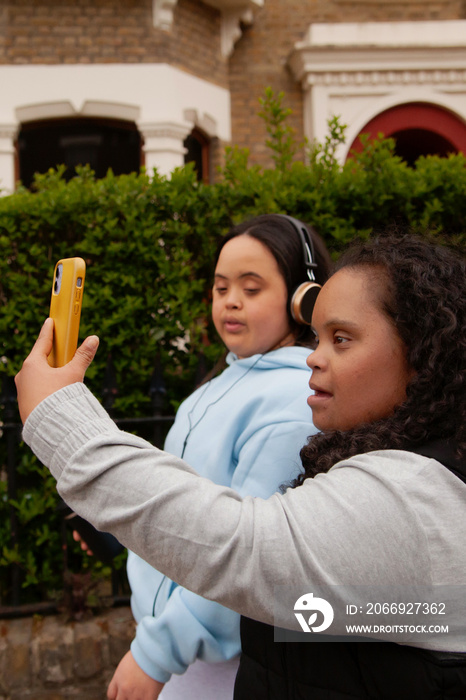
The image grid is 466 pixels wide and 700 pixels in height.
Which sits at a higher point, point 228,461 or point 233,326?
point 233,326

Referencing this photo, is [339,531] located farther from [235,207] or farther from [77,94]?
[77,94]

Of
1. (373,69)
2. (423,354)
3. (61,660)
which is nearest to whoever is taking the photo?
(423,354)

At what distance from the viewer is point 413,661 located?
90cm

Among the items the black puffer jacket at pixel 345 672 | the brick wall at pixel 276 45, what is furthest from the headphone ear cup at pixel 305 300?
the brick wall at pixel 276 45

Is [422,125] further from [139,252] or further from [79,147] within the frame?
[139,252]

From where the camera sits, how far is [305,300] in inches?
66.4

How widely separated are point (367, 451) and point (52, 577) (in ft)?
8.86

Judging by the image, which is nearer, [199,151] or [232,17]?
[232,17]

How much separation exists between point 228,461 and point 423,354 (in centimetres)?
64

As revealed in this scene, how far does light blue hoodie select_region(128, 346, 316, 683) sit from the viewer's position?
4.44ft

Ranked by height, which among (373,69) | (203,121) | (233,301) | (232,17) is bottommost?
(233,301)

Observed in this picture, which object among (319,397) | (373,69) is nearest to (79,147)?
(373,69)

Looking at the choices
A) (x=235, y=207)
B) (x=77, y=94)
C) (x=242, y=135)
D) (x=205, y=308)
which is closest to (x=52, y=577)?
(x=205, y=308)

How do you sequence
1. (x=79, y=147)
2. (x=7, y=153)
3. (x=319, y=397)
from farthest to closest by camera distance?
(x=79, y=147) → (x=7, y=153) → (x=319, y=397)
